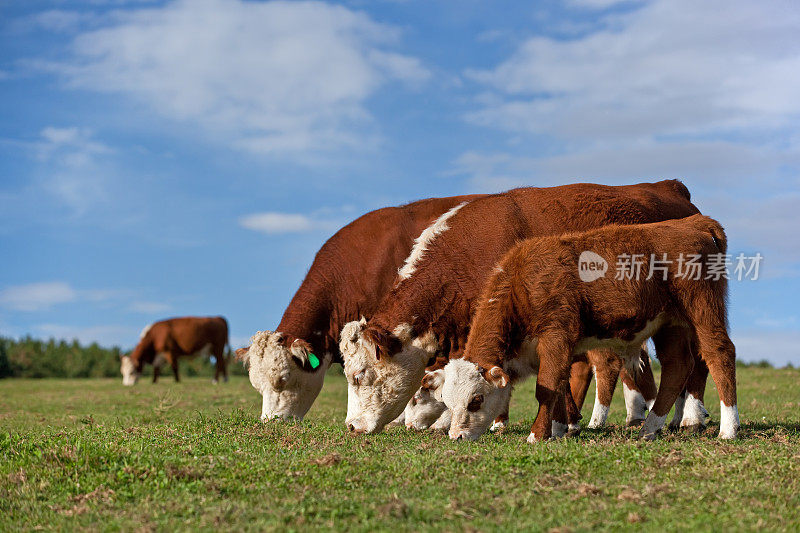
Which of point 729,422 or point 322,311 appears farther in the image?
point 322,311

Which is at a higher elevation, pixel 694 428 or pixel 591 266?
pixel 591 266

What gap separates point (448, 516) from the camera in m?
5.11

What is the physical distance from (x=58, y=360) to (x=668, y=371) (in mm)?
32425

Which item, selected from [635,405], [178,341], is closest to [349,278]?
[635,405]

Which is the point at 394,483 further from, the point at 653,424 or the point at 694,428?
the point at 694,428

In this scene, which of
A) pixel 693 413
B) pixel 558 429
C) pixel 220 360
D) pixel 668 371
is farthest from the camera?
pixel 220 360

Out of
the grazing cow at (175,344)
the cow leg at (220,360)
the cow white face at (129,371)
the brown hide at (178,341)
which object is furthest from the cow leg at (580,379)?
the cow white face at (129,371)

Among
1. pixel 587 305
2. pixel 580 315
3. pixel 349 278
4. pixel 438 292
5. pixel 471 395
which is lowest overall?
pixel 471 395

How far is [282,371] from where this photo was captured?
11.5 metres

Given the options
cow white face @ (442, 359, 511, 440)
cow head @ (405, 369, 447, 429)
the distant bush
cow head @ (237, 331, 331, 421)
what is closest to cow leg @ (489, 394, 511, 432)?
cow head @ (405, 369, 447, 429)

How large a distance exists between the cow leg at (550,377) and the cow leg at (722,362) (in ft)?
5.88

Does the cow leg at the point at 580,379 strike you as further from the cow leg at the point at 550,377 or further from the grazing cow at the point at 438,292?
the cow leg at the point at 550,377

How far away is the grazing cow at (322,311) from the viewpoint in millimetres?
11531

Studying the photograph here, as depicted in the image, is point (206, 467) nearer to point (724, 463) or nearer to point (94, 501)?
point (94, 501)
